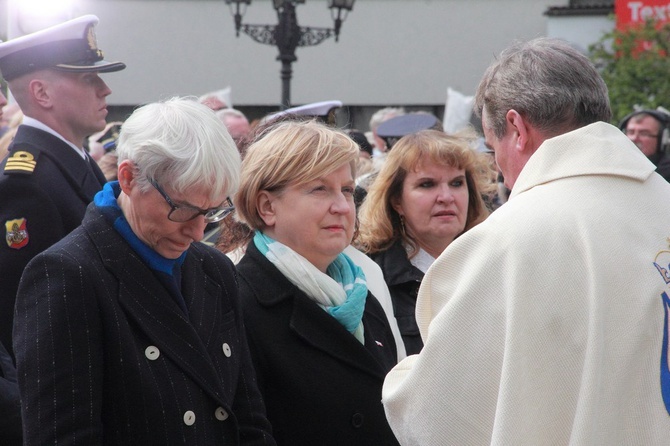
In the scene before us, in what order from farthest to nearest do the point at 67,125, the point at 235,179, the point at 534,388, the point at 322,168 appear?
the point at 67,125
the point at 322,168
the point at 235,179
the point at 534,388

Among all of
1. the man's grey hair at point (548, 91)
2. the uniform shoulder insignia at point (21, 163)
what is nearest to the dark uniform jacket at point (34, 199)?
the uniform shoulder insignia at point (21, 163)

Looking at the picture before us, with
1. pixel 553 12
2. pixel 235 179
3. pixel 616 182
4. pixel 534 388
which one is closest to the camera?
pixel 534 388

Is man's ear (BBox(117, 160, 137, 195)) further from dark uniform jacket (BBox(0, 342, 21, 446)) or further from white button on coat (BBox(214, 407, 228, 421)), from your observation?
dark uniform jacket (BBox(0, 342, 21, 446))

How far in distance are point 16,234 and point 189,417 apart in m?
1.23

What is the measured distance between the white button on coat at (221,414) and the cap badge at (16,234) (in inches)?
46.0

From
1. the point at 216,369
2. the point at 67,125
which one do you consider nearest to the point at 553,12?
the point at 67,125

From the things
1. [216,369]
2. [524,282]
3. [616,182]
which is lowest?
[216,369]

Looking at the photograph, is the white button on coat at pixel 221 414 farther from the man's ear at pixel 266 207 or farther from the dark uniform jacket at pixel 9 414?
the man's ear at pixel 266 207

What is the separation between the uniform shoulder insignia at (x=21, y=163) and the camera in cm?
345

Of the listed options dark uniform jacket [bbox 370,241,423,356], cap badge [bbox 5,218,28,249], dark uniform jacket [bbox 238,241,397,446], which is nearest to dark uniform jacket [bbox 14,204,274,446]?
dark uniform jacket [bbox 238,241,397,446]

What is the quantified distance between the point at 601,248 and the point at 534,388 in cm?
38

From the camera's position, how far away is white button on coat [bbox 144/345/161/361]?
8.11 feet

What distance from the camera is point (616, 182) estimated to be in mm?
2473

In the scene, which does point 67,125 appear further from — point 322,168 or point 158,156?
point 158,156
